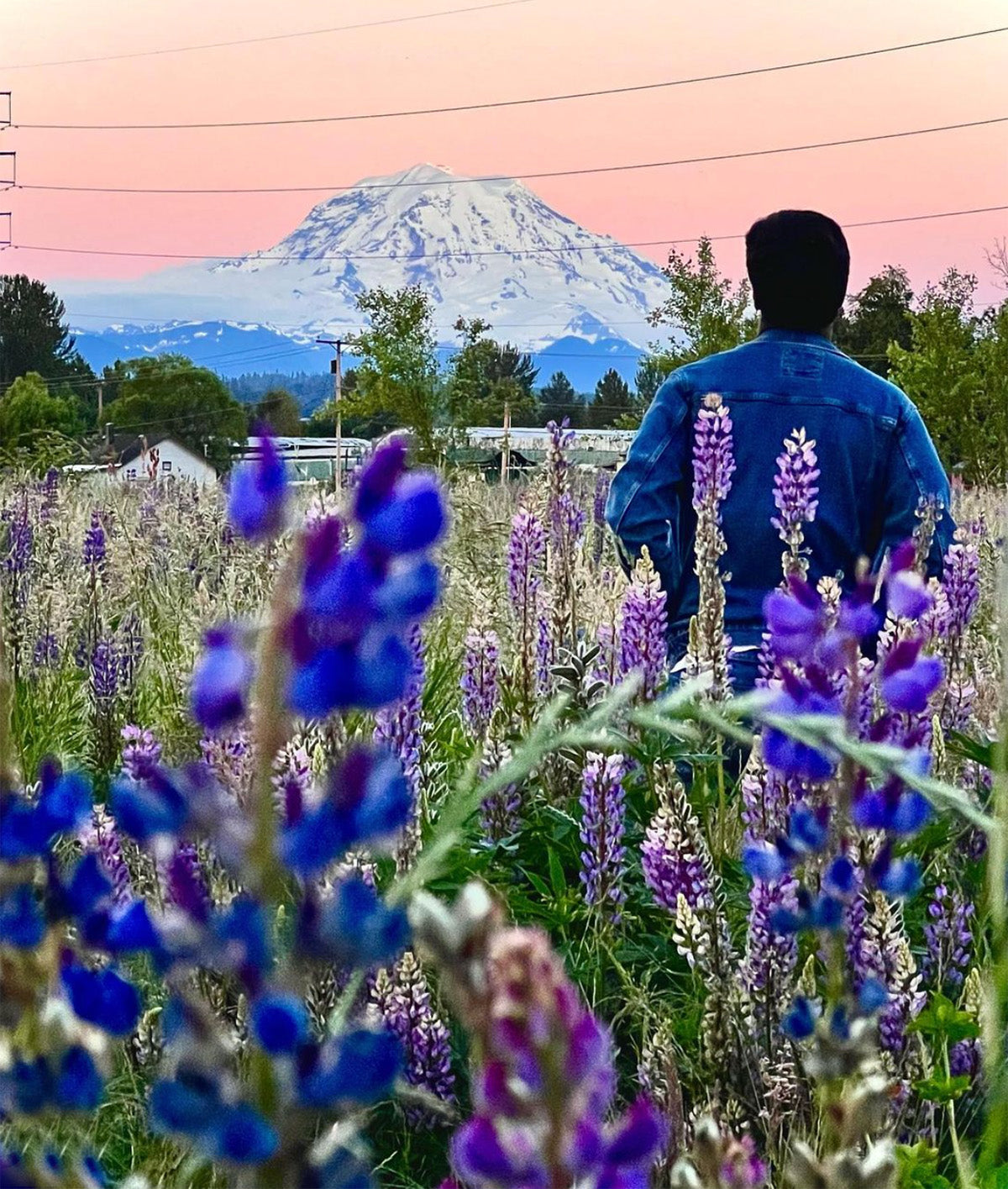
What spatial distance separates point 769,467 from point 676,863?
7.09 feet

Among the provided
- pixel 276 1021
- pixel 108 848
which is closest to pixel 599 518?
pixel 108 848

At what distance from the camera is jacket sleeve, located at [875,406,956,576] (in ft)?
12.6

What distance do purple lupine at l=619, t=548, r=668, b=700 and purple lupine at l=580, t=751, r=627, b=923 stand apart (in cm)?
37

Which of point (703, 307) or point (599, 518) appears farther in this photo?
point (703, 307)

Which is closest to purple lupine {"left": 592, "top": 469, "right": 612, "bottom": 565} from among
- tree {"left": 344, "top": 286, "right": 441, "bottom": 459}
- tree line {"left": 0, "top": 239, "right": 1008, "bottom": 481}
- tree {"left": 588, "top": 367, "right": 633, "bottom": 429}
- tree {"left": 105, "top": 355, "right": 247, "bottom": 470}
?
tree line {"left": 0, "top": 239, "right": 1008, "bottom": 481}

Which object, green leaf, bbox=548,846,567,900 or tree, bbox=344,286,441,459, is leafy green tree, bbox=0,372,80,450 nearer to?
tree, bbox=344,286,441,459

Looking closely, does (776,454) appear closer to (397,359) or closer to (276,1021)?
(276,1021)

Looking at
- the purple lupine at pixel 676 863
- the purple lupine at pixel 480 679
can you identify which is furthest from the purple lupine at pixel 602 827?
the purple lupine at pixel 480 679

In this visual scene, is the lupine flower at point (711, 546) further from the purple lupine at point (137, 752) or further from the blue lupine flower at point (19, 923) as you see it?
the blue lupine flower at point (19, 923)

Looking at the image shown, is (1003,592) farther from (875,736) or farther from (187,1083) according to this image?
(187,1083)

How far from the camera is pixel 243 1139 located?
0.36 metres

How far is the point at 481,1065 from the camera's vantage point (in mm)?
388

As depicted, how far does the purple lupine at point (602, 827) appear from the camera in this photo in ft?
7.50

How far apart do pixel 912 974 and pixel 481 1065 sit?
1.53 meters
